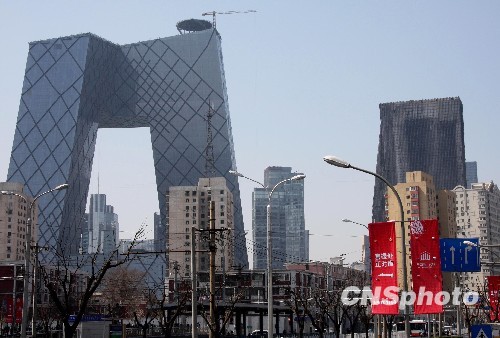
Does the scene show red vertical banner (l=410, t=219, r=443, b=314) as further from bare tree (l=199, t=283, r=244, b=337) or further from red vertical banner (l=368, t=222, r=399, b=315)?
bare tree (l=199, t=283, r=244, b=337)

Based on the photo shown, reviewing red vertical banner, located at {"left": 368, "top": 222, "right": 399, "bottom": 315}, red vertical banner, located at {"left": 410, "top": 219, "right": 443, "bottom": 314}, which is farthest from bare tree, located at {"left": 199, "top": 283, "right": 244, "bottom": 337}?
red vertical banner, located at {"left": 410, "top": 219, "right": 443, "bottom": 314}

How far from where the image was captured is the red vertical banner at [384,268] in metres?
25.5

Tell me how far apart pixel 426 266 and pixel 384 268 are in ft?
4.23

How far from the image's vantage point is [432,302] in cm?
2508

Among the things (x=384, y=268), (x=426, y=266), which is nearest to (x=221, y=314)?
(x=384, y=268)

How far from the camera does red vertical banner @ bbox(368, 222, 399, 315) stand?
25.5 m

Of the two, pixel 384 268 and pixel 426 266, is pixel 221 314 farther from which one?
pixel 426 266

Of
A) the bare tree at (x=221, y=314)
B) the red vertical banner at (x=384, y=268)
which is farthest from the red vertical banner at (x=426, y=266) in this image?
the bare tree at (x=221, y=314)

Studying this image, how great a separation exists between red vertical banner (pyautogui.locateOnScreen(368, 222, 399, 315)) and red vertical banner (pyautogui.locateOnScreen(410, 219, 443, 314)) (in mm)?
643

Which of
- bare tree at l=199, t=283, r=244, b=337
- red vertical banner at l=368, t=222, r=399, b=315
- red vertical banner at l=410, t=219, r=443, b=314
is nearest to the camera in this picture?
red vertical banner at l=410, t=219, r=443, b=314

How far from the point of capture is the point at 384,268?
2581 centimetres

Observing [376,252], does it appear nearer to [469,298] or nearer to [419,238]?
[419,238]

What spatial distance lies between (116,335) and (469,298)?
3179 cm

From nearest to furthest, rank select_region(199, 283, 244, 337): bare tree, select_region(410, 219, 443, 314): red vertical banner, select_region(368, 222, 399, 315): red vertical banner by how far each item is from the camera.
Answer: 1. select_region(410, 219, 443, 314): red vertical banner
2. select_region(368, 222, 399, 315): red vertical banner
3. select_region(199, 283, 244, 337): bare tree
